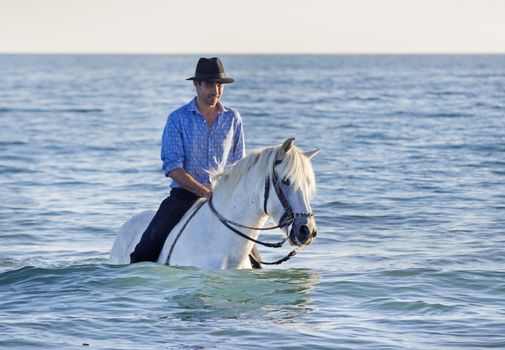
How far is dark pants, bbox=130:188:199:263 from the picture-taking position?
390 inches

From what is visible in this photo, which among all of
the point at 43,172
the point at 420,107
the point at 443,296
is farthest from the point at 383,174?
the point at 420,107

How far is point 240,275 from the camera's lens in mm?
9875

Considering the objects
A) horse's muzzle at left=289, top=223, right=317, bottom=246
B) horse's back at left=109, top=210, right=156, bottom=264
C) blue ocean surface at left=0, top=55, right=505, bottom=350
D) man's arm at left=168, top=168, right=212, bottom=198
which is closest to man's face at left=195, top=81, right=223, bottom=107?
man's arm at left=168, top=168, right=212, bottom=198

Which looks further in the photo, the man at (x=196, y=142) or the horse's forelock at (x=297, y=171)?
the man at (x=196, y=142)

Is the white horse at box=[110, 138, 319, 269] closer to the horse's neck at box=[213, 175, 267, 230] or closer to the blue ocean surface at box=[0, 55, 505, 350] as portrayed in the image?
the horse's neck at box=[213, 175, 267, 230]

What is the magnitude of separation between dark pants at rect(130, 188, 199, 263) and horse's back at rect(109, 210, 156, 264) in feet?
1.27

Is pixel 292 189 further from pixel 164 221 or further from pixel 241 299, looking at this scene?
pixel 241 299

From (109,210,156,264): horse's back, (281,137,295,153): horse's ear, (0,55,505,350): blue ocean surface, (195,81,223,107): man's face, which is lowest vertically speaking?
(0,55,505,350): blue ocean surface

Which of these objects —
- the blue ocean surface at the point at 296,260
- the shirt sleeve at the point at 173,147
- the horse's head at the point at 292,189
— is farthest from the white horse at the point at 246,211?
the shirt sleeve at the point at 173,147

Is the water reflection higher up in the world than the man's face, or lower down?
lower down

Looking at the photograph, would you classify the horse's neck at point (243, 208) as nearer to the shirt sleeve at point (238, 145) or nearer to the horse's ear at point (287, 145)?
the horse's ear at point (287, 145)

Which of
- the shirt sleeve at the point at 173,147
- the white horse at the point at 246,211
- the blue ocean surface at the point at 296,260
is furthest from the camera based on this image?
the shirt sleeve at the point at 173,147

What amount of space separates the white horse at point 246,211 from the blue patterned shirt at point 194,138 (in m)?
0.31

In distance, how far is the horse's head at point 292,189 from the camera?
8.82m
